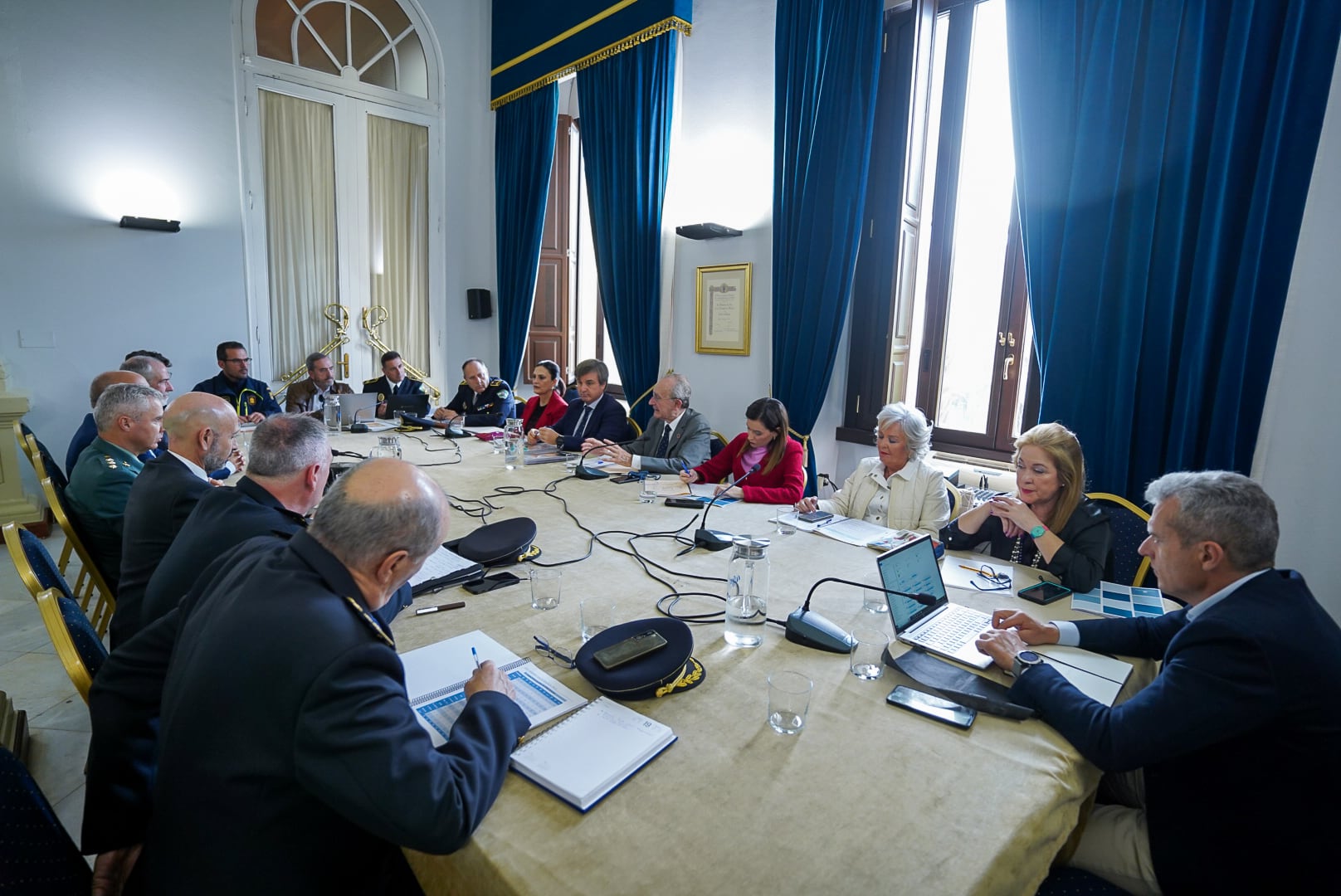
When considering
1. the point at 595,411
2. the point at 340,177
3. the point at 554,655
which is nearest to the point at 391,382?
the point at 340,177

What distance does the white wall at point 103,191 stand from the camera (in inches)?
183

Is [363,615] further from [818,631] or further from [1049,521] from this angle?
[1049,521]

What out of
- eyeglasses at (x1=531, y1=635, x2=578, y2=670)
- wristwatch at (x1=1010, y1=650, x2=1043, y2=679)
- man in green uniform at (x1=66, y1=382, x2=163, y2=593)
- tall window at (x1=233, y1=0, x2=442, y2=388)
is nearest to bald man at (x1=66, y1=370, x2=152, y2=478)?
→ man in green uniform at (x1=66, y1=382, x2=163, y2=593)

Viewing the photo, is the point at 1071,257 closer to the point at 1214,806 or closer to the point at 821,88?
the point at 821,88

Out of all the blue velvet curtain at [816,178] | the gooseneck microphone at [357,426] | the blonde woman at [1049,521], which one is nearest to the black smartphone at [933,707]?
the blonde woman at [1049,521]

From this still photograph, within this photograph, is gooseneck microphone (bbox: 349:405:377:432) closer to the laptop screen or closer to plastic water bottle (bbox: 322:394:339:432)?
plastic water bottle (bbox: 322:394:339:432)

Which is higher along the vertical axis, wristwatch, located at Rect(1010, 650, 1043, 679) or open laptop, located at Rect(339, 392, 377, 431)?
open laptop, located at Rect(339, 392, 377, 431)

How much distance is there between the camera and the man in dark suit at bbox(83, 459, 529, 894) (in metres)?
0.91

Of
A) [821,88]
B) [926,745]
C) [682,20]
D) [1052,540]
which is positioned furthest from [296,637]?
[682,20]

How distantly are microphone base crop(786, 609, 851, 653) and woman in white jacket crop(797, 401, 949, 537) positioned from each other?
1.12 metres

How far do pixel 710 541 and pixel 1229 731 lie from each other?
4.60 ft

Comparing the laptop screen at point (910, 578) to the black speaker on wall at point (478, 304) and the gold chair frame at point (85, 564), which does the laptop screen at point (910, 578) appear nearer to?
the gold chair frame at point (85, 564)

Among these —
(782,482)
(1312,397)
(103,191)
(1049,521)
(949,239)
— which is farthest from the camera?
(103,191)

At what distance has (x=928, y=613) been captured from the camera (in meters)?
1.72
